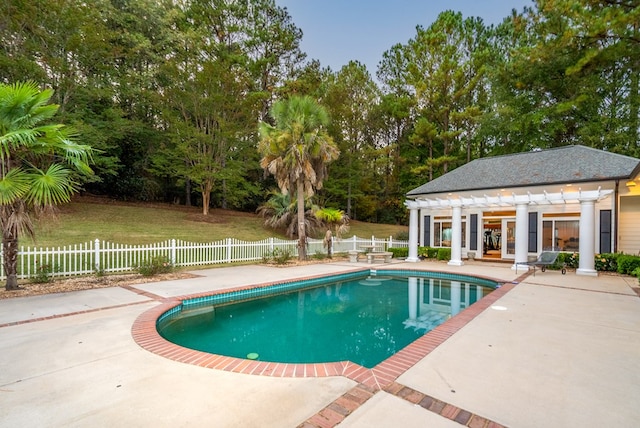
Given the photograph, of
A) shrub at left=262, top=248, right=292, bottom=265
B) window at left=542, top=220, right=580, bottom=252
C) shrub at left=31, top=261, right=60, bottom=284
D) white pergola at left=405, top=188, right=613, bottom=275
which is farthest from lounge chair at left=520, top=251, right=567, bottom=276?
shrub at left=31, top=261, right=60, bottom=284

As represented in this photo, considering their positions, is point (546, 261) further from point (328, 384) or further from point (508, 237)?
point (328, 384)

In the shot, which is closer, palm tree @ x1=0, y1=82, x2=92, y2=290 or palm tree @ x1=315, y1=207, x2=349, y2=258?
palm tree @ x1=0, y1=82, x2=92, y2=290

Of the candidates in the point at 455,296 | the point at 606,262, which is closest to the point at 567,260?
the point at 606,262

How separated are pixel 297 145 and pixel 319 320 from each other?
27.7 feet

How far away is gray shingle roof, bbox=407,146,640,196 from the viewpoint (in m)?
11.6

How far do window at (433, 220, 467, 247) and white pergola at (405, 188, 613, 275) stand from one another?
215cm

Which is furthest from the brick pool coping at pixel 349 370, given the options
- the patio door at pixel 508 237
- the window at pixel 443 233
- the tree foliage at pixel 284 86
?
the tree foliage at pixel 284 86

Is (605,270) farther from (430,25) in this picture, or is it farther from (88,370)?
(430,25)

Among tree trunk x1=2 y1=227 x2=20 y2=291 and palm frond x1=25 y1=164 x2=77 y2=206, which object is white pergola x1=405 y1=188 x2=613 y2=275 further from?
tree trunk x1=2 y1=227 x2=20 y2=291

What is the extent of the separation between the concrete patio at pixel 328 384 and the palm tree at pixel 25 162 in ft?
8.48

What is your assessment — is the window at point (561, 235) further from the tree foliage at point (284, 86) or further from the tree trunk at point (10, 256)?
the tree trunk at point (10, 256)

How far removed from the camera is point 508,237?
1484 centimetres

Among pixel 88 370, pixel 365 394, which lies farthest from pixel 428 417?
pixel 88 370

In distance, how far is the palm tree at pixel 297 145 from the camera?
1305cm
